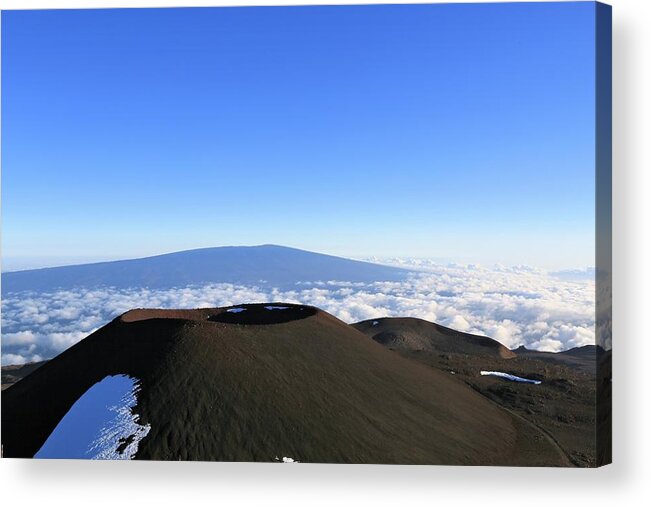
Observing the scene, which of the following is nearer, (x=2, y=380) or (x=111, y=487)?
(x=111, y=487)

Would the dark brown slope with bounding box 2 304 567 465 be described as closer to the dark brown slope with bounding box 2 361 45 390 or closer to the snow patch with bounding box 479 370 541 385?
the dark brown slope with bounding box 2 361 45 390

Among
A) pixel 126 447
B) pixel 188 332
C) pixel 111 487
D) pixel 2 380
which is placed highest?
pixel 188 332

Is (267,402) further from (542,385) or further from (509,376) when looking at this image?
(509,376)

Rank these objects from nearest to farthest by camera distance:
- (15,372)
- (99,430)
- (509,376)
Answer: (99,430) < (15,372) < (509,376)

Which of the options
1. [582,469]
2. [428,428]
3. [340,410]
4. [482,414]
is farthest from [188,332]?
[582,469]

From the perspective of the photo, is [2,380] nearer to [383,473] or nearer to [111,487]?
[111,487]

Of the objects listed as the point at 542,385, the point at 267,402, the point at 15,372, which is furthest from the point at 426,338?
the point at 15,372

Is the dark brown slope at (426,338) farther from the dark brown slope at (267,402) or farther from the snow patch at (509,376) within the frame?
the dark brown slope at (267,402)
